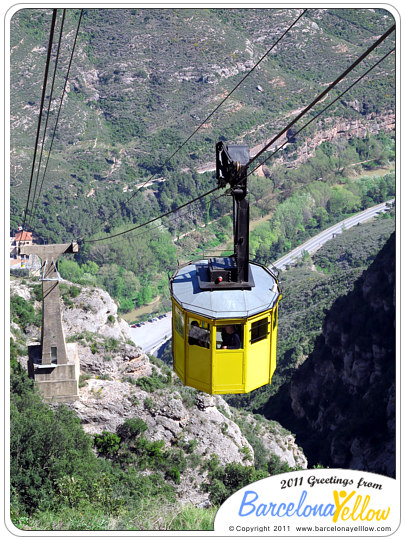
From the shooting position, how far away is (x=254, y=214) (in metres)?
139

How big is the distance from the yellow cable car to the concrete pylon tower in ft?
53.1

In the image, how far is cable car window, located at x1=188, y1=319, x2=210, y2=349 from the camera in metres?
16.4

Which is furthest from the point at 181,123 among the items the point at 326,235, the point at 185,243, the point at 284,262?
the point at 326,235

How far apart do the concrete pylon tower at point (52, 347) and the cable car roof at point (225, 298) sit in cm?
1594

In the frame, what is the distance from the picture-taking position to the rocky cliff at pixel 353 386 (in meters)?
62.7

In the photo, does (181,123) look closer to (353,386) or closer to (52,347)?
(353,386)

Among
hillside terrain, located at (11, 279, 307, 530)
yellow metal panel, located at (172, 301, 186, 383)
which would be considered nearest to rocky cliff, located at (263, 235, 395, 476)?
hillside terrain, located at (11, 279, 307, 530)

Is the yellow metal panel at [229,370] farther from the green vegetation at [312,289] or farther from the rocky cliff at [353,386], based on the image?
the green vegetation at [312,289]

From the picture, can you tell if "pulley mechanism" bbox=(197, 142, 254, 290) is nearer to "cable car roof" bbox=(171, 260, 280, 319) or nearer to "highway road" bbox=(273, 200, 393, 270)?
"cable car roof" bbox=(171, 260, 280, 319)

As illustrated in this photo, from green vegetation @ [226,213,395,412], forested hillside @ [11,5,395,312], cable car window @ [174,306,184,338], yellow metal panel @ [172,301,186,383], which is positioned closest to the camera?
cable car window @ [174,306,184,338]

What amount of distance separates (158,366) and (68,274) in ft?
211

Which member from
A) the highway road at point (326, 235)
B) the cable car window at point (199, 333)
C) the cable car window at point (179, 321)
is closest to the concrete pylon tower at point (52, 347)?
the cable car window at point (179, 321)

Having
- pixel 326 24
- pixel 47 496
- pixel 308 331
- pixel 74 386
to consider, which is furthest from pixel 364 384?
pixel 326 24

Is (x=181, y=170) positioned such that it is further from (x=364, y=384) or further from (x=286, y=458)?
(x=286, y=458)
